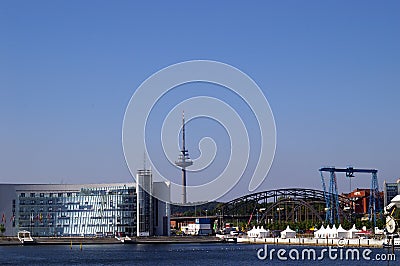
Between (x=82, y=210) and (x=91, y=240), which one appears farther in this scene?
(x=82, y=210)

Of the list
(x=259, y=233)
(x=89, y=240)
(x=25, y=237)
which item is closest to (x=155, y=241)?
(x=89, y=240)

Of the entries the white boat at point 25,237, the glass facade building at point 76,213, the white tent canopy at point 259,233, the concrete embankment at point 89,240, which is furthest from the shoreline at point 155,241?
the glass facade building at point 76,213

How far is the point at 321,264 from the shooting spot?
63000mm

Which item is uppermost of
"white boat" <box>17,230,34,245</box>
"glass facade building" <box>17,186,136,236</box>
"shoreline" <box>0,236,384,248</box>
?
"glass facade building" <box>17,186,136,236</box>

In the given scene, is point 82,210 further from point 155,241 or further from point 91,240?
point 155,241

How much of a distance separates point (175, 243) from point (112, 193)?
17260 mm

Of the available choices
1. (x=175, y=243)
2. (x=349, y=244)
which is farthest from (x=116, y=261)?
(x=175, y=243)

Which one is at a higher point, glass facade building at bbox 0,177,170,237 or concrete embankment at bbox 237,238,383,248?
glass facade building at bbox 0,177,170,237

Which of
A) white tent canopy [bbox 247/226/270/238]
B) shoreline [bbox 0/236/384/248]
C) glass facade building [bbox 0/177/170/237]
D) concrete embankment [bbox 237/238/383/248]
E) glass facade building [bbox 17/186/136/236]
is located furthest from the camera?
glass facade building [bbox 17/186/136/236]

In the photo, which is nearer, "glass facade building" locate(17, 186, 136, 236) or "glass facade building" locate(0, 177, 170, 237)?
"glass facade building" locate(0, 177, 170, 237)

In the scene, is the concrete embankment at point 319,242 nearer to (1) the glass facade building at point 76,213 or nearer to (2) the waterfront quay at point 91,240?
(2) the waterfront quay at point 91,240

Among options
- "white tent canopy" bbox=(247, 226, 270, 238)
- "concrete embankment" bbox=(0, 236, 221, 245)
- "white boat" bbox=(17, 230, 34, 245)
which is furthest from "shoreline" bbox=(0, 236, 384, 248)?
"white tent canopy" bbox=(247, 226, 270, 238)

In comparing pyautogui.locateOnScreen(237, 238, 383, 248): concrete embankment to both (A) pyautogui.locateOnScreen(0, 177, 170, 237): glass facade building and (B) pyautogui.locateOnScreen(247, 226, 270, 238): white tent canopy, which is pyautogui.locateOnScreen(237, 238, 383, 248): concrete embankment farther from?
(A) pyautogui.locateOnScreen(0, 177, 170, 237): glass facade building

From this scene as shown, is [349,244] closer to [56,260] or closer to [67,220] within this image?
[56,260]
